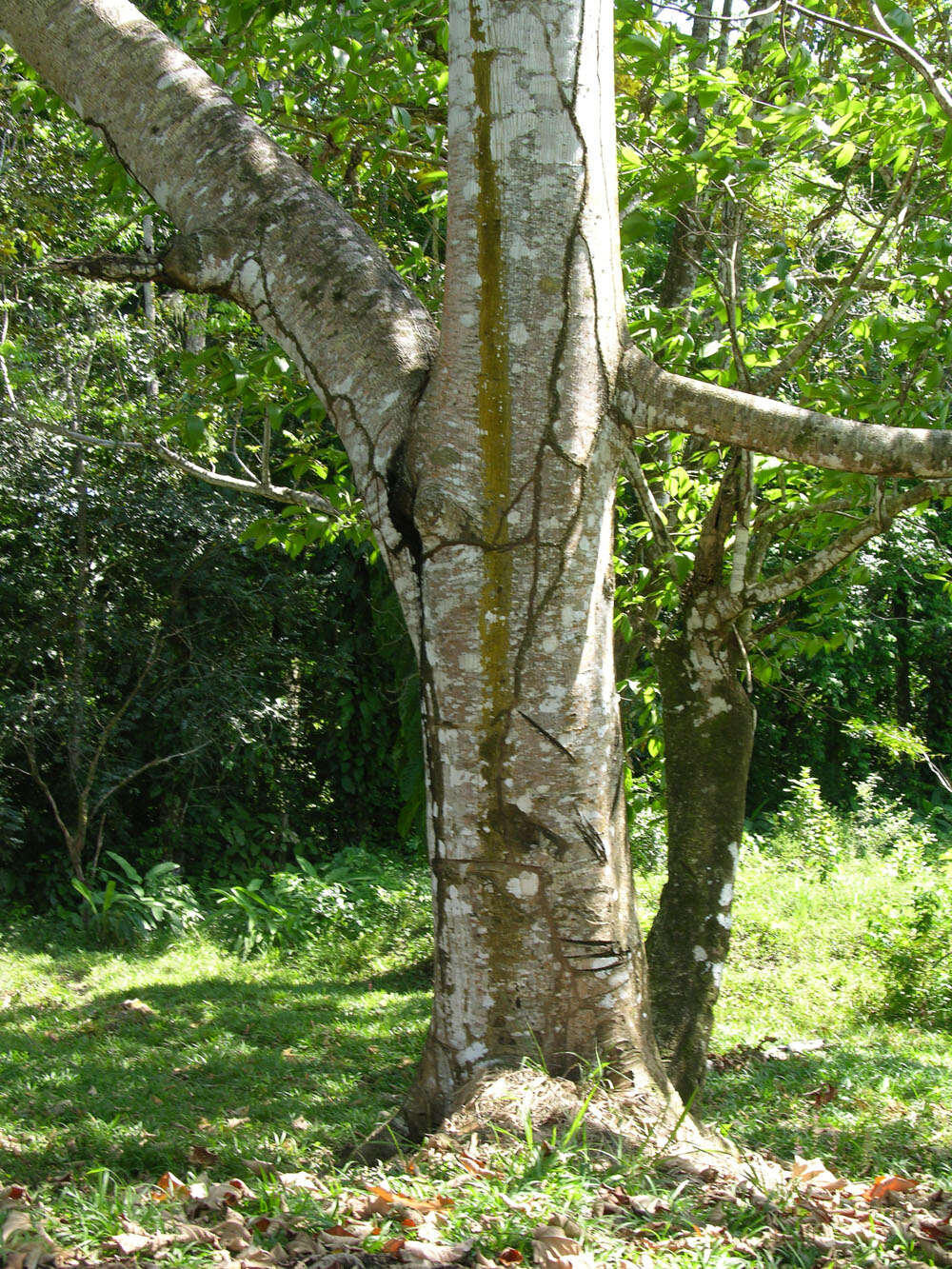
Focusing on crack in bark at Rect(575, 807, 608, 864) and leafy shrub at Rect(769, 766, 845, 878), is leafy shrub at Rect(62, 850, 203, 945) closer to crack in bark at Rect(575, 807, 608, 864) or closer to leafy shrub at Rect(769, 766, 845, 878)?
leafy shrub at Rect(769, 766, 845, 878)

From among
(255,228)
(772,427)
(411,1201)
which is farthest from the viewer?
(255,228)

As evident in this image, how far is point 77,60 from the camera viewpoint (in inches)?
120

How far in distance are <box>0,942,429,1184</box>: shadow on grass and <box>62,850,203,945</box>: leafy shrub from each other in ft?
1.37

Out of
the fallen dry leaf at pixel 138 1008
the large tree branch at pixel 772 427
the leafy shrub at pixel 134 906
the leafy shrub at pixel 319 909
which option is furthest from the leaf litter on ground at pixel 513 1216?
the leafy shrub at pixel 134 906

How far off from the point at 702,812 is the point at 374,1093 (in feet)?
6.20

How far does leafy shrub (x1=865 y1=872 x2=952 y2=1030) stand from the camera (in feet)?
18.9

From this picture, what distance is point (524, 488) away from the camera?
2582 mm

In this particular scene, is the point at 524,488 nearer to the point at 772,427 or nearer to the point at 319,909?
the point at 772,427

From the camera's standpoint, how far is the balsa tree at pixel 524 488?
8.43 ft

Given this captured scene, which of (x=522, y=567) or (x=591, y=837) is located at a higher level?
(x=522, y=567)

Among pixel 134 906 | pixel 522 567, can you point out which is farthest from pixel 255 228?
pixel 134 906

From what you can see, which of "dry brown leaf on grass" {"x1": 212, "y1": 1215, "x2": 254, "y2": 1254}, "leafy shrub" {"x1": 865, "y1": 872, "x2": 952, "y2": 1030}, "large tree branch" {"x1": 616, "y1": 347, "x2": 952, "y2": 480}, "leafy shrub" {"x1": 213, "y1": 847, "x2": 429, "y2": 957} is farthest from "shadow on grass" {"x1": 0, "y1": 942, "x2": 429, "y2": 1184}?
"leafy shrub" {"x1": 865, "y1": 872, "x2": 952, "y2": 1030}

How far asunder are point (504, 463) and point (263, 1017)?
4432mm

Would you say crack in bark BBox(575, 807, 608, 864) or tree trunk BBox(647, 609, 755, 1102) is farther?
tree trunk BBox(647, 609, 755, 1102)
